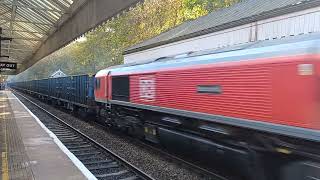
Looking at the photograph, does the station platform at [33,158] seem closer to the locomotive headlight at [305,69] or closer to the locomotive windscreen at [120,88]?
the locomotive windscreen at [120,88]

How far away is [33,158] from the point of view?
10.9 m

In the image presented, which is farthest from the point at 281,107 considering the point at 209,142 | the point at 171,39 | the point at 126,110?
the point at 171,39

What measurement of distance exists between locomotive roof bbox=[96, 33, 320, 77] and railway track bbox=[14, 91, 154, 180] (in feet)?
8.76

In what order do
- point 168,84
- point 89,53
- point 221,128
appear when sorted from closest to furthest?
point 221,128 → point 168,84 → point 89,53

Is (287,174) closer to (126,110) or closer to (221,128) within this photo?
(221,128)

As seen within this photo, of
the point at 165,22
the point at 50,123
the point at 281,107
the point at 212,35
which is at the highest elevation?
the point at 165,22

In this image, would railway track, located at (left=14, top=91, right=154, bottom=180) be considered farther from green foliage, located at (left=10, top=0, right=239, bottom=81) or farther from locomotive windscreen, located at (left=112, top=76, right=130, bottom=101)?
green foliage, located at (left=10, top=0, right=239, bottom=81)

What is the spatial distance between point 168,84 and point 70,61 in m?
51.4

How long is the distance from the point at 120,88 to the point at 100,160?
3.75 metres

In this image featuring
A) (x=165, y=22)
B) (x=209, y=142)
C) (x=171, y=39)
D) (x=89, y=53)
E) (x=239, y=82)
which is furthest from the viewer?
(x=89, y=53)

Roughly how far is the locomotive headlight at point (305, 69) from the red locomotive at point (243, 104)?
0.01 meters

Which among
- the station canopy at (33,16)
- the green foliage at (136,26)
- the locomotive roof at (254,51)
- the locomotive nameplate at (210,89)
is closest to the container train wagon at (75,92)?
the station canopy at (33,16)

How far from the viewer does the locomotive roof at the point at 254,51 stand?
611 centimetres

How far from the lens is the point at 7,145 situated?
12867 millimetres
